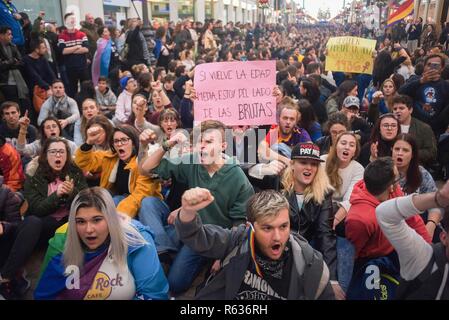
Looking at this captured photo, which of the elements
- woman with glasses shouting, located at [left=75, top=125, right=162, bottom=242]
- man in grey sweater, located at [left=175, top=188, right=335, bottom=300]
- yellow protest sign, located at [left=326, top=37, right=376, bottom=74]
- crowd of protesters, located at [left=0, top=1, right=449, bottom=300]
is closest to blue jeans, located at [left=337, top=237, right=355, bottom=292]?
crowd of protesters, located at [left=0, top=1, right=449, bottom=300]

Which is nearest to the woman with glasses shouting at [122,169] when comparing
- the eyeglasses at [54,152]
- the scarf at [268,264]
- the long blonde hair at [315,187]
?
the eyeglasses at [54,152]

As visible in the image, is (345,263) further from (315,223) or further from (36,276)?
(36,276)

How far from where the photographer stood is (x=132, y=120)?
579 centimetres

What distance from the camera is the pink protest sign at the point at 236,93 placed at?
3865 mm

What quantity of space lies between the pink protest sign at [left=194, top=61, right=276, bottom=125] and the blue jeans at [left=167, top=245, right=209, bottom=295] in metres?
1.26

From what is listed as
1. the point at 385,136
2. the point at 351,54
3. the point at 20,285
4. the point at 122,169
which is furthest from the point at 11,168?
the point at 351,54

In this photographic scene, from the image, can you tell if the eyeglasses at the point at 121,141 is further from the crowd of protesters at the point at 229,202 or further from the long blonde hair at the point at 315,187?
the long blonde hair at the point at 315,187

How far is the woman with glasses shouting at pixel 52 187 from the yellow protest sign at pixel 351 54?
5085 mm

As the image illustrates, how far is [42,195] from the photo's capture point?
3.71m

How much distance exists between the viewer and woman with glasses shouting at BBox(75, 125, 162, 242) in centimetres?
372

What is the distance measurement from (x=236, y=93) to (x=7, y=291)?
8.44 feet
